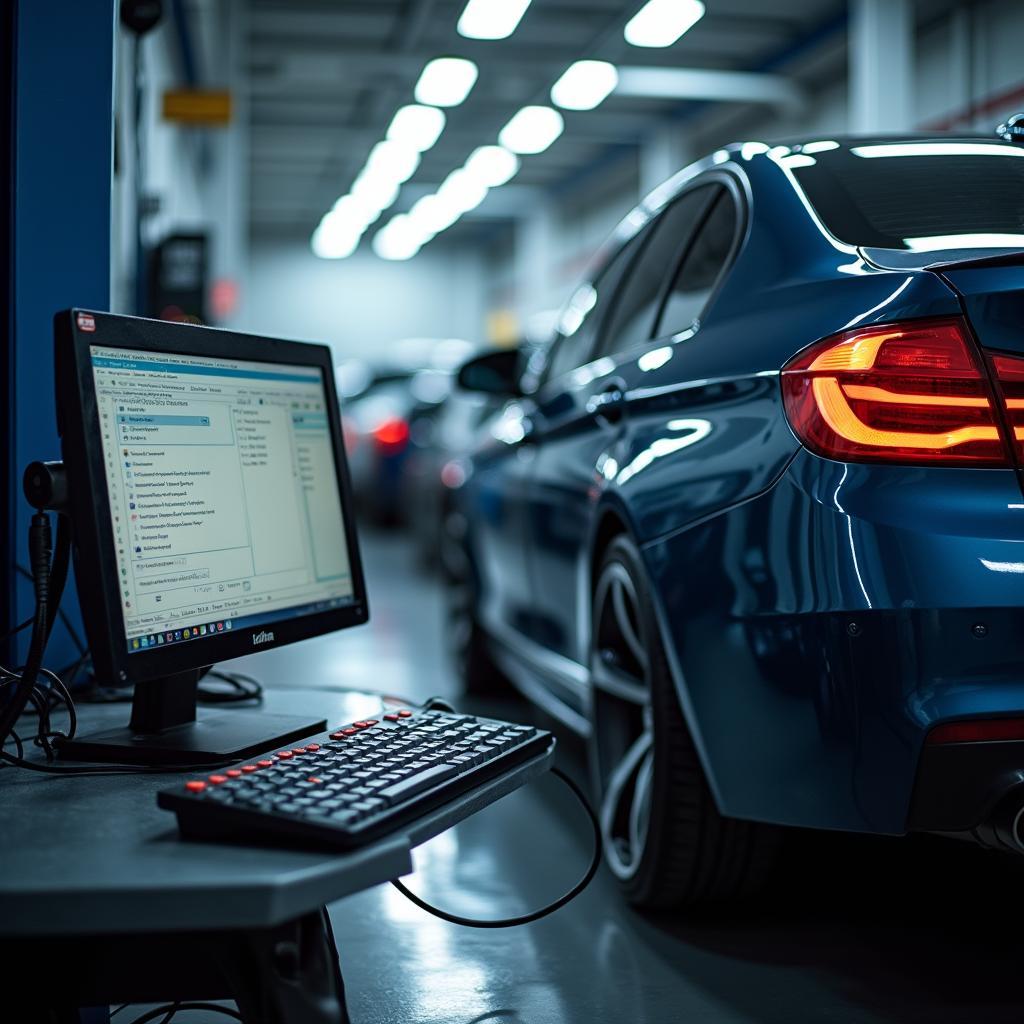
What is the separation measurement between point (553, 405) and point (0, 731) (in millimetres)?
2126

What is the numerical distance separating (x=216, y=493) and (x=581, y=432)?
5.00 ft

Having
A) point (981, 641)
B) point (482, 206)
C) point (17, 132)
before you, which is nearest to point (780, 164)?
point (981, 641)

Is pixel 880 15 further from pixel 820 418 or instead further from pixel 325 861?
pixel 325 861

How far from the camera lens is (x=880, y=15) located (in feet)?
35.4

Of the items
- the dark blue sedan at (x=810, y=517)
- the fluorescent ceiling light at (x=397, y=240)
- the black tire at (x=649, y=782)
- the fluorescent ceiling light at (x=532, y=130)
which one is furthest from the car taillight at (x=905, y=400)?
the fluorescent ceiling light at (x=397, y=240)

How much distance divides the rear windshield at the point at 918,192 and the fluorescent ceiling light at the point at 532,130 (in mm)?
13224

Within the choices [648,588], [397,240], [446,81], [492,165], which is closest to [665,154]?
[492,165]

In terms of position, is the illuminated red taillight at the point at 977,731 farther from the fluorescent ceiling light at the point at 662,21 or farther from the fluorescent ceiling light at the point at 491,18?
the fluorescent ceiling light at the point at 662,21

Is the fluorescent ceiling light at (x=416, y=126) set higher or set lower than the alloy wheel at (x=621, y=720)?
higher

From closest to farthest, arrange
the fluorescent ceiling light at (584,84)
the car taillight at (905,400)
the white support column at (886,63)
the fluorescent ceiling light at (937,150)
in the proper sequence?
the car taillight at (905,400) < the fluorescent ceiling light at (937,150) < the white support column at (886,63) < the fluorescent ceiling light at (584,84)

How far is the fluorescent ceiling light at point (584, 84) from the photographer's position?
13.3 meters

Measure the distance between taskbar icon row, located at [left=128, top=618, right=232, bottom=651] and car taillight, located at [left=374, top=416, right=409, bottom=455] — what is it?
9743 mm

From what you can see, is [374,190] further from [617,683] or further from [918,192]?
[918,192]

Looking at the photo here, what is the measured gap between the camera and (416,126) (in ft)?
51.7
